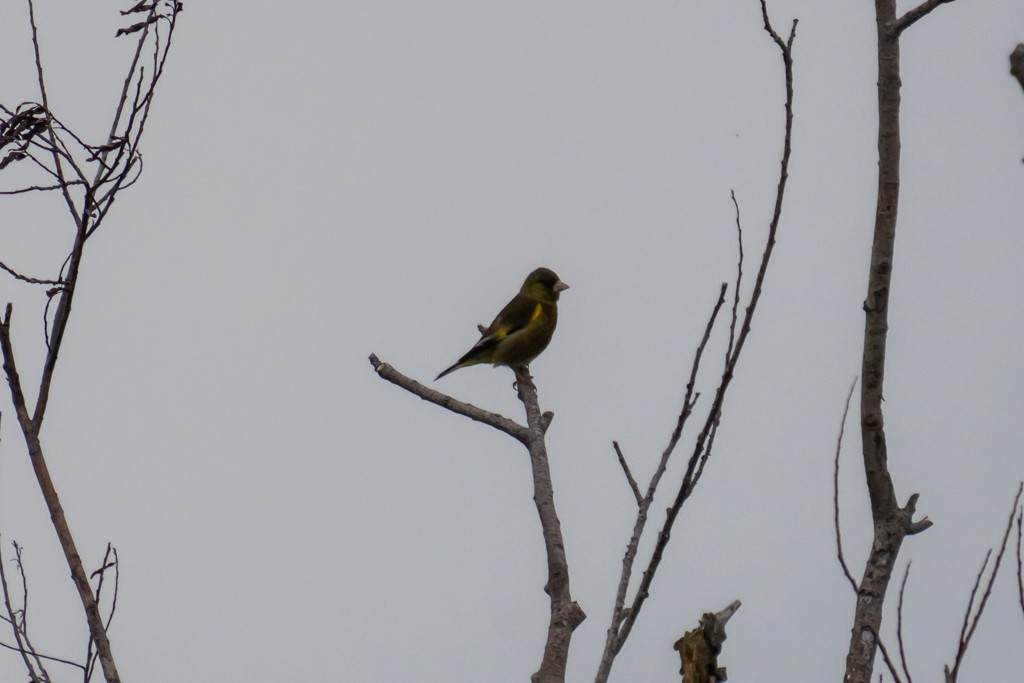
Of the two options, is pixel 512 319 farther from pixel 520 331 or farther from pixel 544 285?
pixel 544 285

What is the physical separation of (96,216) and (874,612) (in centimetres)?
200

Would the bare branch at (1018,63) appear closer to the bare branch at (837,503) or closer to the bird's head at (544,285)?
the bare branch at (837,503)

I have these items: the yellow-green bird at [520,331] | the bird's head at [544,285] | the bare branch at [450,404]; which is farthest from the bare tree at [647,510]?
the bird's head at [544,285]

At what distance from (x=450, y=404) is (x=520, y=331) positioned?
3.87 m

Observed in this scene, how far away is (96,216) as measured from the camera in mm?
2992

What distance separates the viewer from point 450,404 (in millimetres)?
4594

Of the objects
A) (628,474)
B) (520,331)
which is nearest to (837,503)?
(628,474)

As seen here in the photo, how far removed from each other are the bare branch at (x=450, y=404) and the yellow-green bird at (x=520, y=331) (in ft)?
10.3

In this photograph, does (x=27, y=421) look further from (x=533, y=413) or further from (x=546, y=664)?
(x=533, y=413)

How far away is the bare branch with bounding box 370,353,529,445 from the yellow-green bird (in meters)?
3.15

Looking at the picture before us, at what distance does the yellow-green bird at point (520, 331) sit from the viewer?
27.4 feet

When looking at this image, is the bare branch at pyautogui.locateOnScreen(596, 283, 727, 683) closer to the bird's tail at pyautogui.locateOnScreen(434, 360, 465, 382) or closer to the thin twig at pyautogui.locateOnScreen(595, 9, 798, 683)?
the thin twig at pyautogui.locateOnScreen(595, 9, 798, 683)

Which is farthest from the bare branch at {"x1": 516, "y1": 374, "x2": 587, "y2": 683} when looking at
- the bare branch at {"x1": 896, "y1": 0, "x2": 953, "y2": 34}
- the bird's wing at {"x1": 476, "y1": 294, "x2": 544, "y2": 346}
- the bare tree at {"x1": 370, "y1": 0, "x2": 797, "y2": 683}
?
the bird's wing at {"x1": 476, "y1": 294, "x2": 544, "y2": 346}

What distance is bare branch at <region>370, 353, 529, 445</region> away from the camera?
14.2ft
